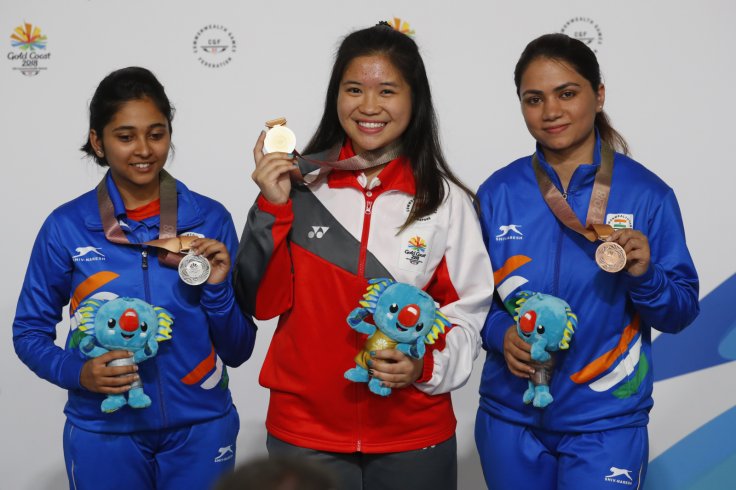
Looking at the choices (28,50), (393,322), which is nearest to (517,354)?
(393,322)

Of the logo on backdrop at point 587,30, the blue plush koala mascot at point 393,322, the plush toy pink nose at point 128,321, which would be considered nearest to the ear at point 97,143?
the plush toy pink nose at point 128,321

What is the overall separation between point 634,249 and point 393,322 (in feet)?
1.81

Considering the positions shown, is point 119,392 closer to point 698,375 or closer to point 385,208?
point 385,208

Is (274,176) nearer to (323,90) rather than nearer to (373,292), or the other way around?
(373,292)

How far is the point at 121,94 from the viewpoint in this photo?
7.98ft

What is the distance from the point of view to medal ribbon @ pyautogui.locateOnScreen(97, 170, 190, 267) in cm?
236

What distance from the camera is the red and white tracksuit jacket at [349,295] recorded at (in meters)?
2.26

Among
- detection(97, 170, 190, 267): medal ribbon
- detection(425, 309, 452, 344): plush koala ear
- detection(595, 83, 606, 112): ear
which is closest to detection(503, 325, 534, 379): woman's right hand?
detection(425, 309, 452, 344): plush koala ear

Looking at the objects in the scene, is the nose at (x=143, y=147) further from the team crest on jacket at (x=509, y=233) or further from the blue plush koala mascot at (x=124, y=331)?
the team crest on jacket at (x=509, y=233)

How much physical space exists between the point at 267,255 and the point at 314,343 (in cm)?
23

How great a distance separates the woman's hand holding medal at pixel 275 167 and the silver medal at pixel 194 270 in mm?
214

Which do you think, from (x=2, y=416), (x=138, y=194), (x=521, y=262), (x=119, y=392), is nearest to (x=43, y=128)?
(x=2, y=416)

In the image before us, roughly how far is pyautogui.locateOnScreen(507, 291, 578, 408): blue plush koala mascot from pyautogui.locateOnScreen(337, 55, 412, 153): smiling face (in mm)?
504

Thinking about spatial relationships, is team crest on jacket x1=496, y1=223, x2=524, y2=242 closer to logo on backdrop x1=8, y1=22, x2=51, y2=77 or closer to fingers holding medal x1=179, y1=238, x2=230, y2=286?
fingers holding medal x1=179, y1=238, x2=230, y2=286
